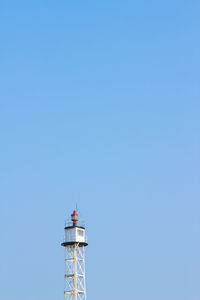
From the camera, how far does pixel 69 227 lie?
127688 millimetres

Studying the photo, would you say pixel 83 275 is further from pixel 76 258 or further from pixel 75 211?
pixel 75 211

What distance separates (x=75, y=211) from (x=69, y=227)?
329 centimetres

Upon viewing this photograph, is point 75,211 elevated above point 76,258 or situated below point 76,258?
above

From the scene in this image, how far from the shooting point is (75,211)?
129 metres

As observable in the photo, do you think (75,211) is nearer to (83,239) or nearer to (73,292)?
(83,239)

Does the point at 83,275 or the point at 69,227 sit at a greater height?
the point at 69,227

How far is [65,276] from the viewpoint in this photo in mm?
125062

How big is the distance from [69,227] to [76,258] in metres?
5.67

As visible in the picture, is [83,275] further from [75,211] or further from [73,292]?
[75,211]

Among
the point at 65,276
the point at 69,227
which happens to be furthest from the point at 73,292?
the point at 69,227

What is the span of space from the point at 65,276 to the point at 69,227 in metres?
8.51

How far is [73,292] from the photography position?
124 metres

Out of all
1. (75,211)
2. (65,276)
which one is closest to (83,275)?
(65,276)

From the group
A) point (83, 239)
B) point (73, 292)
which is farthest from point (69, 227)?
point (73, 292)
